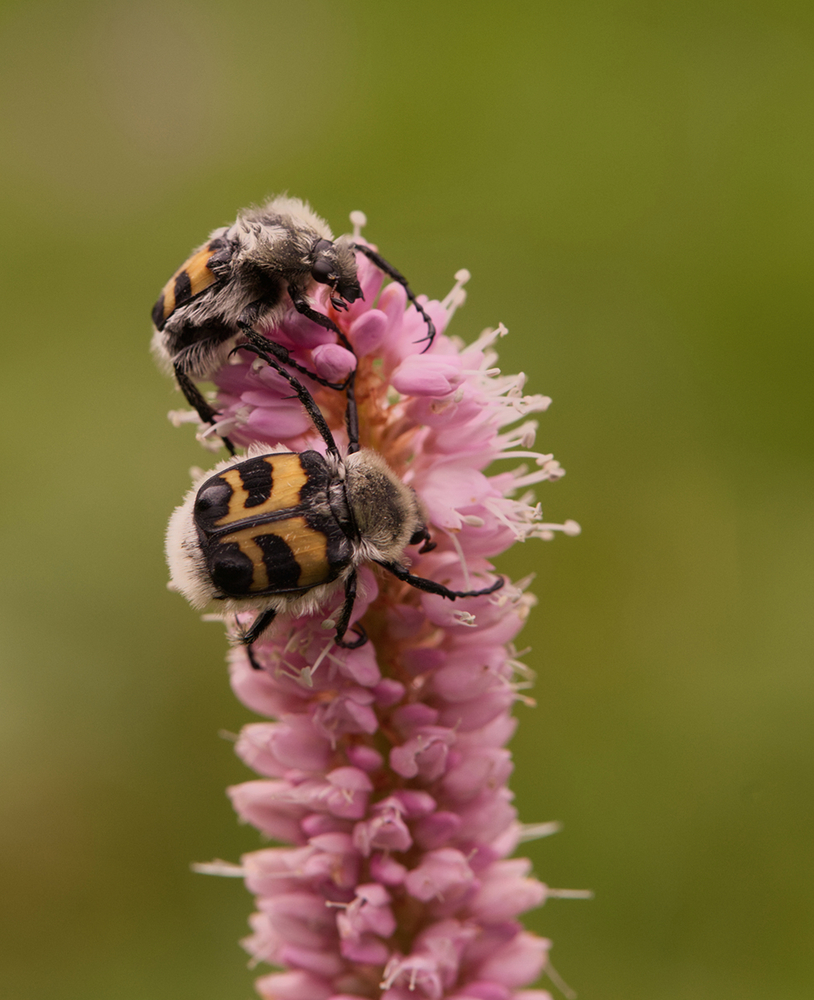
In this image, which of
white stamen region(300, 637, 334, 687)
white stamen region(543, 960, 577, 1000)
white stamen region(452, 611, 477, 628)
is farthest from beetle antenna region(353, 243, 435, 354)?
white stamen region(543, 960, 577, 1000)

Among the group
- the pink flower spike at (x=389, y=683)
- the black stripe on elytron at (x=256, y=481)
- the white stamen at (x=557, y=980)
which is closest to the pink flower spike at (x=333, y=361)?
the pink flower spike at (x=389, y=683)

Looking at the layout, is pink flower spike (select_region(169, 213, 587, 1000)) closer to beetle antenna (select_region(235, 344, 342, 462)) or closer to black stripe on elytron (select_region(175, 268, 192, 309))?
beetle antenna (select_region(235, 344, 342, 462))

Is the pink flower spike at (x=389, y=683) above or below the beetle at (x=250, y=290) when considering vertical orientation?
below

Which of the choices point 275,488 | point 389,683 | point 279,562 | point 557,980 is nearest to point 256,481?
point 275,488

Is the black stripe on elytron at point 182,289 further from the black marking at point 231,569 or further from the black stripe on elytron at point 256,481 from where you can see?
the black marking at point 231,569

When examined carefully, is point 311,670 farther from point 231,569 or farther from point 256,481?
point 256,481

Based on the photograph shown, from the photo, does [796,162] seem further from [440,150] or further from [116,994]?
[116,994]
